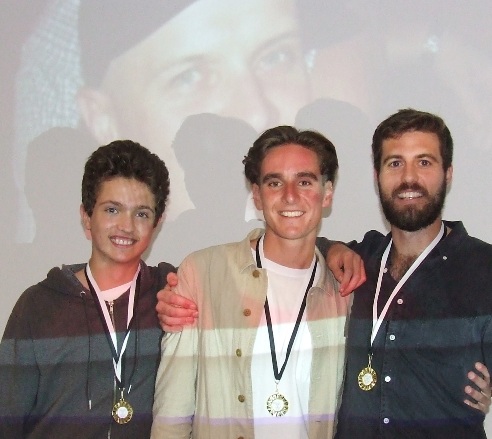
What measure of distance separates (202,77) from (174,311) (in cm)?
158

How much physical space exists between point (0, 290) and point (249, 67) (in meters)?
1.80

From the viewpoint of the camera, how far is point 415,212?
2.48 m

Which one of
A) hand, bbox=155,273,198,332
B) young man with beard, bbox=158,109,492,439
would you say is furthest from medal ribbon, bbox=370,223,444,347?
hand, bbox=155,273,198,332

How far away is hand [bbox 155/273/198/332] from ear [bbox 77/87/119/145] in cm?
139

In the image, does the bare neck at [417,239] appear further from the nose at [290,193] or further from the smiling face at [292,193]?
the nose at [290,193]

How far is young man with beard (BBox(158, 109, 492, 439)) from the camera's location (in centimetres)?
232

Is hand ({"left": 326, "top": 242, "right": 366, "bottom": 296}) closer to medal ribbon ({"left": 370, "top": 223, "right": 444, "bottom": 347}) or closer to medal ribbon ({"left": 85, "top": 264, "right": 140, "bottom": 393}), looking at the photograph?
medal ribbon ({"left": 370, "top": 223, "right": 444, "bottom": 347})

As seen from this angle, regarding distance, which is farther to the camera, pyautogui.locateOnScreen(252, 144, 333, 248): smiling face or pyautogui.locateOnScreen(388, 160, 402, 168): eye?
pyautogui.locateOnScreen(388, 160, 402, 168): eye

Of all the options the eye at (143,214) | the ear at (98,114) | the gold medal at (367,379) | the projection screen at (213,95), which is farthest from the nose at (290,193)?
the ear at (98,114)

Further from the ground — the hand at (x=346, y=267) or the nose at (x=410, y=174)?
the nose at (x=410, y=174)

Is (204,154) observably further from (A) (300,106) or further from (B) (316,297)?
(B) (316,297)

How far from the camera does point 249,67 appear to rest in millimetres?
3520

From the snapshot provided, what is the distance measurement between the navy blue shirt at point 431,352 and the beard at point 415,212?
0.36 feet

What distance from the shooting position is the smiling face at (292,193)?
2.45 meters
